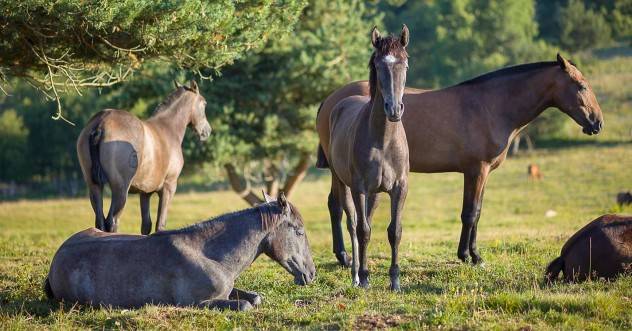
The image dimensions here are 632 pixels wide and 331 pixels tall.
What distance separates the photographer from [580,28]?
309 ft

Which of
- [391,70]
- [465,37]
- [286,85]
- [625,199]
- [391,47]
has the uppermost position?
[465,37]

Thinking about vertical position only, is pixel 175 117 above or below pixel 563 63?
below

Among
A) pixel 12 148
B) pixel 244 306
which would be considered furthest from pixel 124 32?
pixel 12 148

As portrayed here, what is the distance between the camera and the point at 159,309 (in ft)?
26.0

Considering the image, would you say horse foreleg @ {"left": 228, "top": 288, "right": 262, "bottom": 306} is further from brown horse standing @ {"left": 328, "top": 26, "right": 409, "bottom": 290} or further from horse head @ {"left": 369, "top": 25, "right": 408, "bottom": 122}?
horse head @ {"left": 369, "top": 25, "right": 408, "bottom": 122}

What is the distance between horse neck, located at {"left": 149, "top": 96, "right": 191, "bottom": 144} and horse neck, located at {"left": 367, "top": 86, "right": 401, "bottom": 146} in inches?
199

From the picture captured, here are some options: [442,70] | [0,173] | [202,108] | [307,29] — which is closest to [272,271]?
[202,108]

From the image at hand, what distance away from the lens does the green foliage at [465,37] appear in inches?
3423

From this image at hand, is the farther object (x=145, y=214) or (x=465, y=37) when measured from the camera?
(x=465, y=37)

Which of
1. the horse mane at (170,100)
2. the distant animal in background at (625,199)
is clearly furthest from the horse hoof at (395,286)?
the distant animal in background at (625,199)

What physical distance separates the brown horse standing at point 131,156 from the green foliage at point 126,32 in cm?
95

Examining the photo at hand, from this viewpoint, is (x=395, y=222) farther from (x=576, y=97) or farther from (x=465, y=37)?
(x=465, y=37)

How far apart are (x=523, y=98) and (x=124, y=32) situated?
5.82 metres

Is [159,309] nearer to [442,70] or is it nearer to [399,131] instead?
[399,131]
